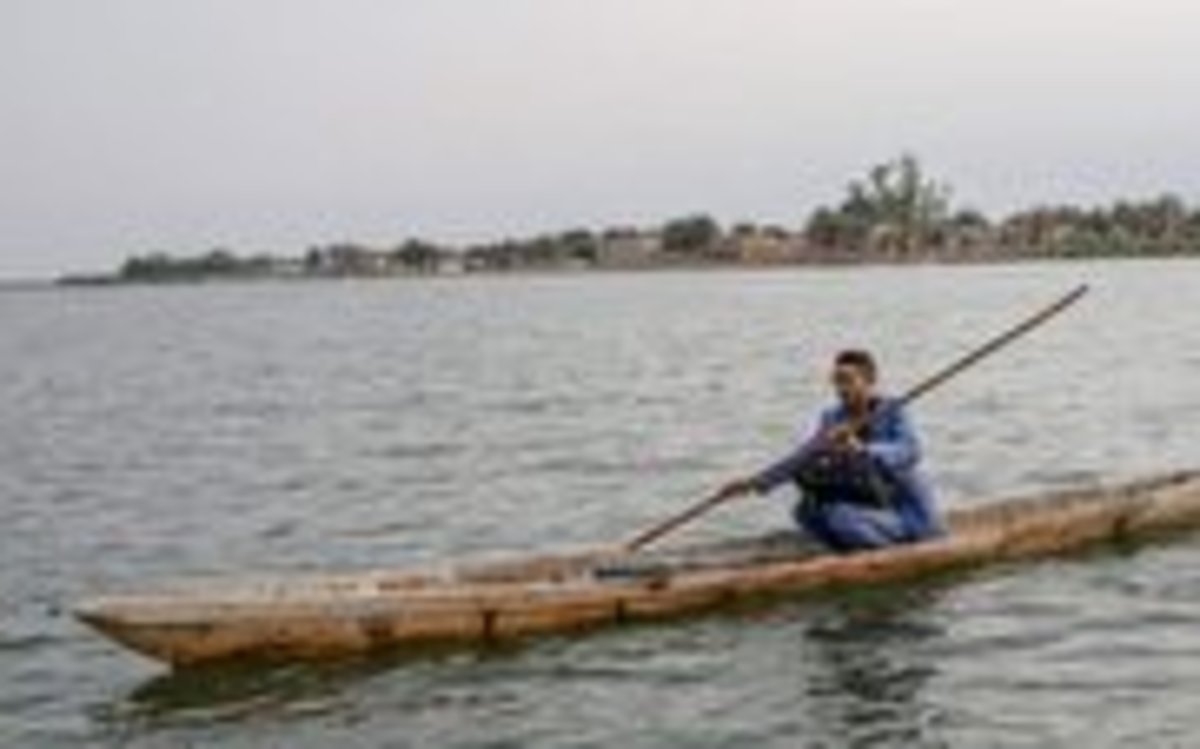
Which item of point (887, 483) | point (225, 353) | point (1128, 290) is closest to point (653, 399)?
point (887, 483)

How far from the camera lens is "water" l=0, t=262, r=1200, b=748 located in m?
14.9

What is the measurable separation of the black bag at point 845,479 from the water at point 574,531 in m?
0.73

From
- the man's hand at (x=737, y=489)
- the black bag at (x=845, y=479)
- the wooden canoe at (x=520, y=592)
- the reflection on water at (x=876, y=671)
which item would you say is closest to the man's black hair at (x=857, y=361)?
the black bag at (x=845, y=479)

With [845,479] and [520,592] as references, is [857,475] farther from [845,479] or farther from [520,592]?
[520,592]

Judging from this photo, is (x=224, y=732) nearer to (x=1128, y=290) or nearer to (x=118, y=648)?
(x=118, y=648)

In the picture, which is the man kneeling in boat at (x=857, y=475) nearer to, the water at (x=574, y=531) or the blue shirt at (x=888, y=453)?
the blue shirt at (x=888, y=453)

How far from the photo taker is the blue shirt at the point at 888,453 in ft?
58.2

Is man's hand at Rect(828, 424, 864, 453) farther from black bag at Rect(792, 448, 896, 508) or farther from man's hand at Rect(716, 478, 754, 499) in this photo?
man's hand at Rect(716, 478, 754, 499)

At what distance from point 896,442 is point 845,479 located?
19.2 inches

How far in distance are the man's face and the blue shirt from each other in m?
0.13

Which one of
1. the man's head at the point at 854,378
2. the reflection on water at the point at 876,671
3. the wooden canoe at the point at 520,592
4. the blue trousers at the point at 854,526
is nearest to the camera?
the reflection on water at the point at 876,671

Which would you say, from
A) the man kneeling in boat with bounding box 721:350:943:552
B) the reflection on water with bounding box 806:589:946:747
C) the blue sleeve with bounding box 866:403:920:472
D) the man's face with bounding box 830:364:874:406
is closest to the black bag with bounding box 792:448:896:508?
the man kneeling in boat with bounding box 721:350:943:552

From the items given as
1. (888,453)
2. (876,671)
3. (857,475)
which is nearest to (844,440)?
(888,453)

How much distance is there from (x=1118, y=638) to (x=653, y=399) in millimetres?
26537
